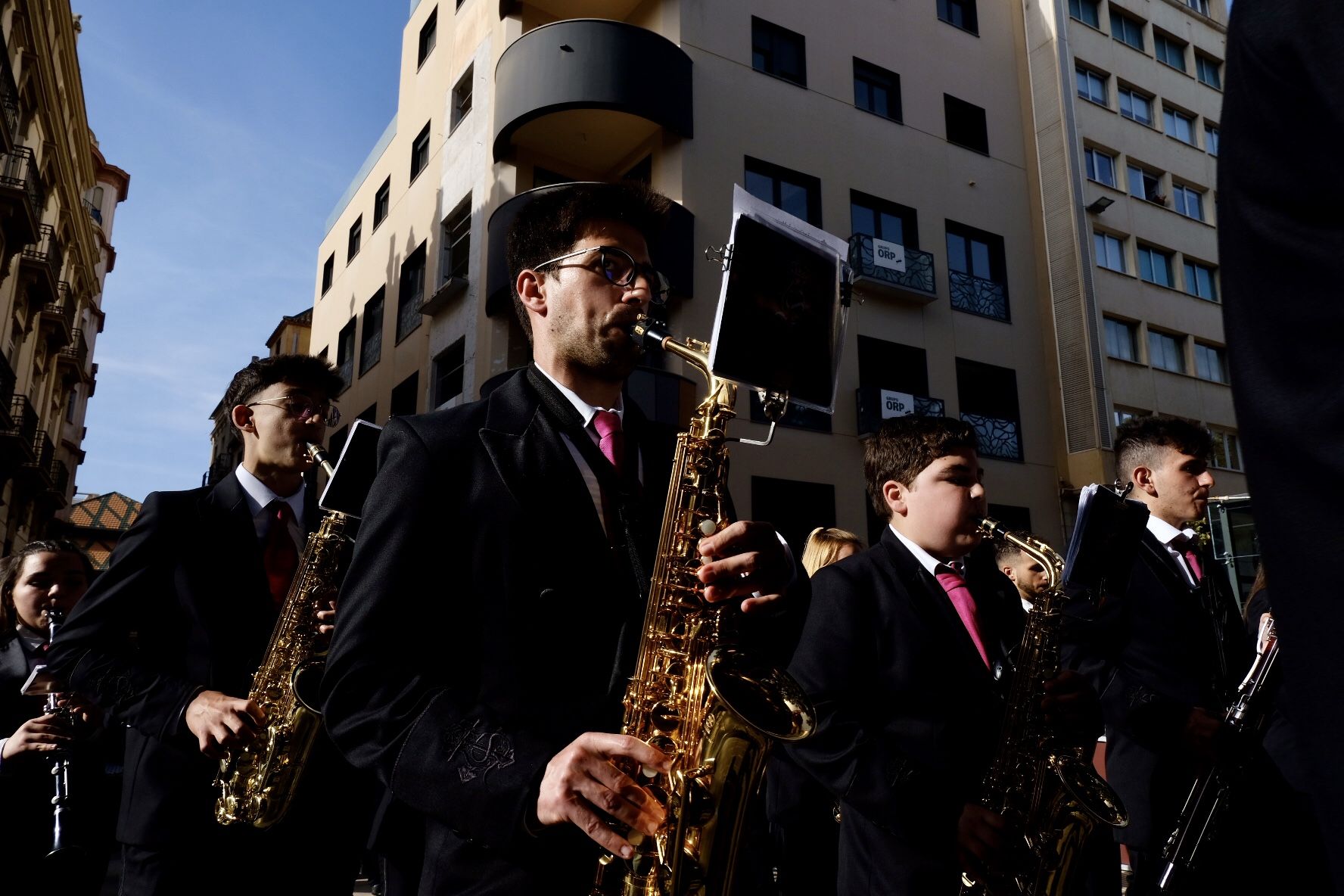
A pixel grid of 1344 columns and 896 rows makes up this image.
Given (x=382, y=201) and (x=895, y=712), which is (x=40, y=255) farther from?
(x=895, y=712)

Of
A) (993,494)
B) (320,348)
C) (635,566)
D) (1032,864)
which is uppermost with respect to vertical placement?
(320,348)

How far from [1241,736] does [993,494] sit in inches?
595

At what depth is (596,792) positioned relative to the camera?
1672mm

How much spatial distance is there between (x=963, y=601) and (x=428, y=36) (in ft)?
75.7

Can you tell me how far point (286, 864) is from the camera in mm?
3258

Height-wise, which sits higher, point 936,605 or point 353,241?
point 353,241

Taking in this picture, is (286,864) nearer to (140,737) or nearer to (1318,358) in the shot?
(140,737)

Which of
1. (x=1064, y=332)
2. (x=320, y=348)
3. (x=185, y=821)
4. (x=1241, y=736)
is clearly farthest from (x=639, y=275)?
(x=320, y=348)

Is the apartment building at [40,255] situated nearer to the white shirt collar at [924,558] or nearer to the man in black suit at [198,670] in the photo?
the man in black suit at [198,670]

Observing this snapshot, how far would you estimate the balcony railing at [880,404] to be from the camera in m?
17.1

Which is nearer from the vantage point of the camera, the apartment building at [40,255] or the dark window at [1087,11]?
the apartment building at [40,255]

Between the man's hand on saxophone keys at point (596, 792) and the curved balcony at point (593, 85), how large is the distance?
1526 cm

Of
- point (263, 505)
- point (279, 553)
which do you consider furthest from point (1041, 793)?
point (263, 505)

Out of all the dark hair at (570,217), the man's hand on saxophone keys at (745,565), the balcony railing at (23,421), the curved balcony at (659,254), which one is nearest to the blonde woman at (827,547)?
the dark hair at (570,217)
